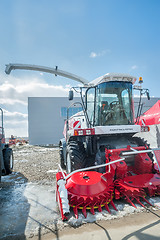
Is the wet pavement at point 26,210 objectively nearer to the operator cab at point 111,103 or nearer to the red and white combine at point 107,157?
the red and white combine at point 107,157

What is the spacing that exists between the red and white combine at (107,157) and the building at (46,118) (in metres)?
14.2

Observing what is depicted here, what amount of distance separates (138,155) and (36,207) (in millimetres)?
2476

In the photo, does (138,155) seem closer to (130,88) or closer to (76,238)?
(130,88)

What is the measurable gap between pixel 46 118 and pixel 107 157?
53.6 ft

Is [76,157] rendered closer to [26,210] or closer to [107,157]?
[107,157]

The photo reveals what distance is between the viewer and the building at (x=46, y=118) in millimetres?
18734

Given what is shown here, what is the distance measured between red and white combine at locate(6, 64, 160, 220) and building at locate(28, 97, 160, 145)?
14.2 metres

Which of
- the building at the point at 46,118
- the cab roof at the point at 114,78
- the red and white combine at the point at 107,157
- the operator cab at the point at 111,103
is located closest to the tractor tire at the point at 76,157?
the red and white combine at the point at 107,157

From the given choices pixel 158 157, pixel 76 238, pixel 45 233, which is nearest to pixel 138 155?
pixel 158 157

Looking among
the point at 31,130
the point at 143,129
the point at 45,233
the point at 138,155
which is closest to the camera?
the point at 45,233

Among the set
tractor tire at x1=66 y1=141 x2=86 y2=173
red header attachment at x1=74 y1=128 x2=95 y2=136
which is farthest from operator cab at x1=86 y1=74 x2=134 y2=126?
tractor tire at x1=66 y1=141 x2=86 y2=173

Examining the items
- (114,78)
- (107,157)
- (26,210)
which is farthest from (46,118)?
(26,210)

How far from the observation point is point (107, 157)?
11.5ft

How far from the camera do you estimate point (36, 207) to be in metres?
3.09
